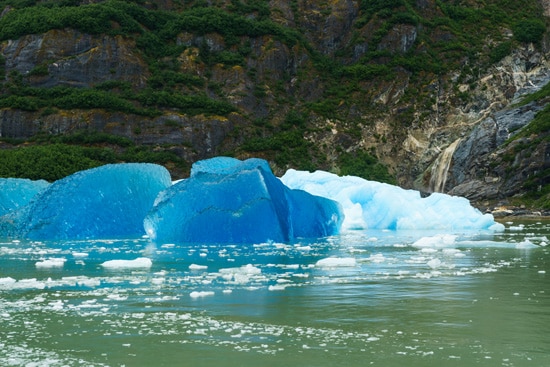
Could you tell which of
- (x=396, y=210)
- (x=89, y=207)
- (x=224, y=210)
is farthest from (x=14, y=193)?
(x=396, y=210)

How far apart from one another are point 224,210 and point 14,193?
35.5 feet

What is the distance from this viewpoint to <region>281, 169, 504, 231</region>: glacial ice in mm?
27703

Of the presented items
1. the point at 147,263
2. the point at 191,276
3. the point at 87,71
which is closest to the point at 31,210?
the point at 147,263

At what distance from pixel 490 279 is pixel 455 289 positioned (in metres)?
1.44

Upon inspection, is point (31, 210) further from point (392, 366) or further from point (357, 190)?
point (392, 366)

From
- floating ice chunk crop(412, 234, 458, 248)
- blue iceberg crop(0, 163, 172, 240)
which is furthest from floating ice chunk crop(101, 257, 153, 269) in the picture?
blue iceberg crop(0, 163, 172, 240)

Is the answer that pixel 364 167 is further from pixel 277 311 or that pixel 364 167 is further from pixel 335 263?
pixel 277 311

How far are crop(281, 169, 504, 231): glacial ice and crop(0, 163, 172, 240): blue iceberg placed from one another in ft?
26.6

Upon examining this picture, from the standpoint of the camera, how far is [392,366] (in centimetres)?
604

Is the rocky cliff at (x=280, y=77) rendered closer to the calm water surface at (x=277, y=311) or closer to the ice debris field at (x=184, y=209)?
the ice debris field at (x=184, y=209)

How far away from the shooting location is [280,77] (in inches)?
2884

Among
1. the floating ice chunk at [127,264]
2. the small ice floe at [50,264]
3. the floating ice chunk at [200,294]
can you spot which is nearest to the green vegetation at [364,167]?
the small ice floe at [50,264]

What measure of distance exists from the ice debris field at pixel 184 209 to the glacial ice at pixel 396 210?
5 cm

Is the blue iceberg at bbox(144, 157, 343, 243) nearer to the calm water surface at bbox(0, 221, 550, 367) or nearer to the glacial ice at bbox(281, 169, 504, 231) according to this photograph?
the calm water surface at bbox(0, 221, 550, 367)
